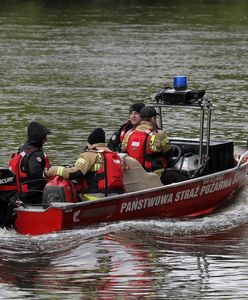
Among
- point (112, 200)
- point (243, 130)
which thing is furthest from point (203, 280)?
point (243, 130)

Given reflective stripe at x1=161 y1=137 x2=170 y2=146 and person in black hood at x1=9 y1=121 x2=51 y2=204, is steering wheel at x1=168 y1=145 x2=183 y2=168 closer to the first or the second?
reflective stripe at x1=161 y1=137 x2=170 y2=146

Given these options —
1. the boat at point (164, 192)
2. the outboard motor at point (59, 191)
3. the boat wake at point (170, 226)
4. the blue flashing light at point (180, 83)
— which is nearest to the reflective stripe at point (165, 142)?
the boat at point (164, 192)

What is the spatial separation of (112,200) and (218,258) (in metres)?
1.59

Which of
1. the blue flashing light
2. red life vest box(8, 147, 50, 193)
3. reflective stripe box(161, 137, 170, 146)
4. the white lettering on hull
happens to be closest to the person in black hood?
red life vest box(8, 147, 50, 193)

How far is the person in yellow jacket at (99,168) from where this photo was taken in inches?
496

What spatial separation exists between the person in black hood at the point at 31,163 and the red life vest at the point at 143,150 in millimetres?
1653

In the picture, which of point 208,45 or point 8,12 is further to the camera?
point 8,12

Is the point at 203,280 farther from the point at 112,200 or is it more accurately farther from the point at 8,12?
the point at 8,12

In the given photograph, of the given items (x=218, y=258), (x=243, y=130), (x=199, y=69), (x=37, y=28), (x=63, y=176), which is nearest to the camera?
(x=218, y=258)

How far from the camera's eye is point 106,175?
41.4ft

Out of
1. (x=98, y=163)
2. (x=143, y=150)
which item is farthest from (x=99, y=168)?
(x=143, y=150)

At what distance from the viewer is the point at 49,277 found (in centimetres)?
1061

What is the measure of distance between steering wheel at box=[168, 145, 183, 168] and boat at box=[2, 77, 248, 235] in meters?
Answer: 0.01

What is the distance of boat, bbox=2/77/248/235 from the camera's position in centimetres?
1206
